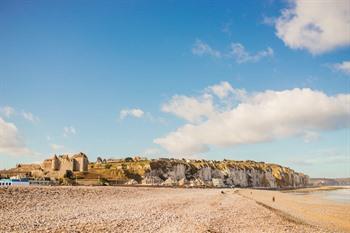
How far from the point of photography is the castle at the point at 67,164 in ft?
368

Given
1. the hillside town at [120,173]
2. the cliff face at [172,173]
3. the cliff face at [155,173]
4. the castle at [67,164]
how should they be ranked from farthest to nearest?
the cliff face at [172,173], the castle at [67,164], the cliff face at [155,173], the hillside town at [120,173]

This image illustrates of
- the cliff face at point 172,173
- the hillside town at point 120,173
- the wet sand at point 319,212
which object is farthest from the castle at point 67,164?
the wet sand at point 319,212

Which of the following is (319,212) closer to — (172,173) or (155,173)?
(155,173)

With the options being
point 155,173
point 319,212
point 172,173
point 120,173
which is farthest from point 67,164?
point 319,212

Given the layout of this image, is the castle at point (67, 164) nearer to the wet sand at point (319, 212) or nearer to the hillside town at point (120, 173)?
the hillside town at point (120, 173)

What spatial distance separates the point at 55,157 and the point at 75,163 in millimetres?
6507

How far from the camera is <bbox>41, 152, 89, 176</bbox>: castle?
112312 mm

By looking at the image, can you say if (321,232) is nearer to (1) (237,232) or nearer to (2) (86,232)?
(1) (237,232)

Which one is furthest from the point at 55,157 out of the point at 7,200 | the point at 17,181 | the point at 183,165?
the point at 7,200

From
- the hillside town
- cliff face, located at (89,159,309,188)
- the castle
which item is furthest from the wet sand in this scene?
the castle

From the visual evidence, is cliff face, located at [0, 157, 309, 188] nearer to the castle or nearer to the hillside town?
the hillside town

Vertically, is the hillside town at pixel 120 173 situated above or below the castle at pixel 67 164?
below

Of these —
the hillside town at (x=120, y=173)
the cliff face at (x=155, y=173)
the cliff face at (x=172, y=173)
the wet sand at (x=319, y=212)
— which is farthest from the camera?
the cliff face at (x=172, y=173)

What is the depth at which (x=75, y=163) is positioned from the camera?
11494cm
